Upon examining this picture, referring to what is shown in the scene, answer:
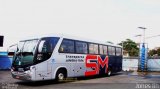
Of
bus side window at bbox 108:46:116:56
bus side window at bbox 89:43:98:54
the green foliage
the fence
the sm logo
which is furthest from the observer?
the green foliage

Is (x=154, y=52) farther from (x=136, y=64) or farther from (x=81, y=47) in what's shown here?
(x=81, y=47)

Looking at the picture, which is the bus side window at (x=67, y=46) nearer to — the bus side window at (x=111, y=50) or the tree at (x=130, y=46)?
the bus side window at (x=111, y=50)

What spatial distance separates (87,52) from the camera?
55.0ft

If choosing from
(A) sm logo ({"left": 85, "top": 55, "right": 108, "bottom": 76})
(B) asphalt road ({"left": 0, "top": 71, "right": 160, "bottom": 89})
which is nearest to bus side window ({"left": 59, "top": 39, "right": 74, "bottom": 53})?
(B) asphalt road ({"left": 0, "top": 71, "right": 160, "bottom": 89})

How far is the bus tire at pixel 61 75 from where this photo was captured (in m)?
13.9

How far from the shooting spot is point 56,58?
13641mm

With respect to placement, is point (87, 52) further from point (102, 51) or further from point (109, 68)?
point (109, 68)

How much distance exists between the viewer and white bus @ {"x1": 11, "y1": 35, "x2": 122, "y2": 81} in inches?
489

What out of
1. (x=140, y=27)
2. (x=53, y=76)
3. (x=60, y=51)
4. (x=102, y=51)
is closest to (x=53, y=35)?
(x=60, y=51)

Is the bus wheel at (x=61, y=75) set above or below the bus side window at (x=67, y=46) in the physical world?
below

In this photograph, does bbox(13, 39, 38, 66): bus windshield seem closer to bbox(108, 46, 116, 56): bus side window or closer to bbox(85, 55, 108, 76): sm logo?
bbox(85, 55, 108, 76): sm logo

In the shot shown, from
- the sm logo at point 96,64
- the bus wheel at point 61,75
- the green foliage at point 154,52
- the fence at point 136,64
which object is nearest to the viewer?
the bus wheel at point 61,75

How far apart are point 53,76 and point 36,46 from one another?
2.11 m

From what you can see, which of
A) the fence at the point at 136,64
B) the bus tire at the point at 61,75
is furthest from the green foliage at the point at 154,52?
the bus tire at the point at 61,75
